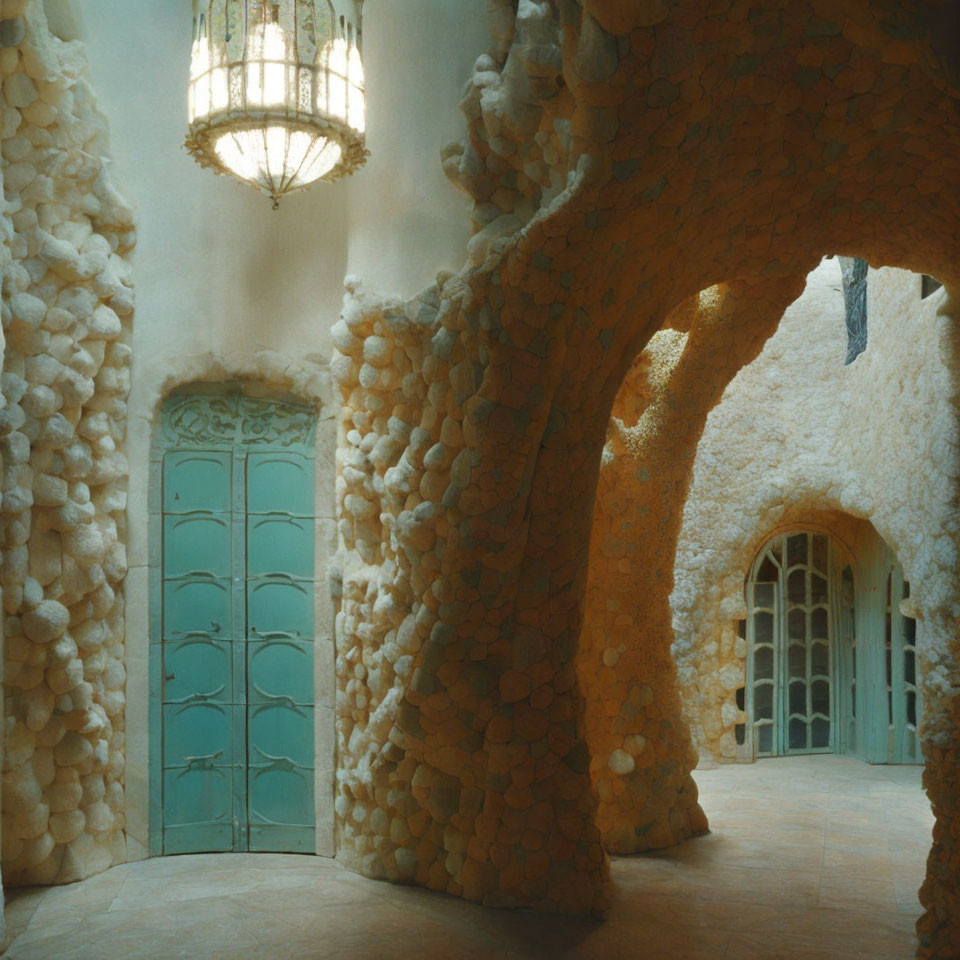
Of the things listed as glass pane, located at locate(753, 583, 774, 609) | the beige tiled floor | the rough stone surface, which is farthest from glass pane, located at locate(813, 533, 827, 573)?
the beige tiled floor

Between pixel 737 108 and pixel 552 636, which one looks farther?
pixel 552 636

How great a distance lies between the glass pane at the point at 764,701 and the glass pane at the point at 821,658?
0.52 m

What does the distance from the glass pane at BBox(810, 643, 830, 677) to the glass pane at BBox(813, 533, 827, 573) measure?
69 cm

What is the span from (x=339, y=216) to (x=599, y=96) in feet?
8.32

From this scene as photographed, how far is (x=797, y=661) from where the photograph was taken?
10000mm

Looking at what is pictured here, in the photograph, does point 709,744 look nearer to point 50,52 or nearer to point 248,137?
point 248,137

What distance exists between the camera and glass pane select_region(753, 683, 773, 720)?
32.3 ft

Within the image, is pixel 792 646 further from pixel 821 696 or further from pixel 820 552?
pixel 820 552

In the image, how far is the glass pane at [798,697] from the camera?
32.6 feet

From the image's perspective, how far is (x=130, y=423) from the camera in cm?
595

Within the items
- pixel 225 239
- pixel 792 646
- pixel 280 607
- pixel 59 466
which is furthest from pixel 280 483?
pixel 792 646

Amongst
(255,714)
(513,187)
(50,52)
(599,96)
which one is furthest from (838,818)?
(50,52)

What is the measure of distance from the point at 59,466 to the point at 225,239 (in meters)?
1.58

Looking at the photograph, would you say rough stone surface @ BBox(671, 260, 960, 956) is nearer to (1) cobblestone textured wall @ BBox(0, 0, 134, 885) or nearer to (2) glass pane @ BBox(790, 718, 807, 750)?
(2) glass pane @ BBox(790, 718, 807, 750)
